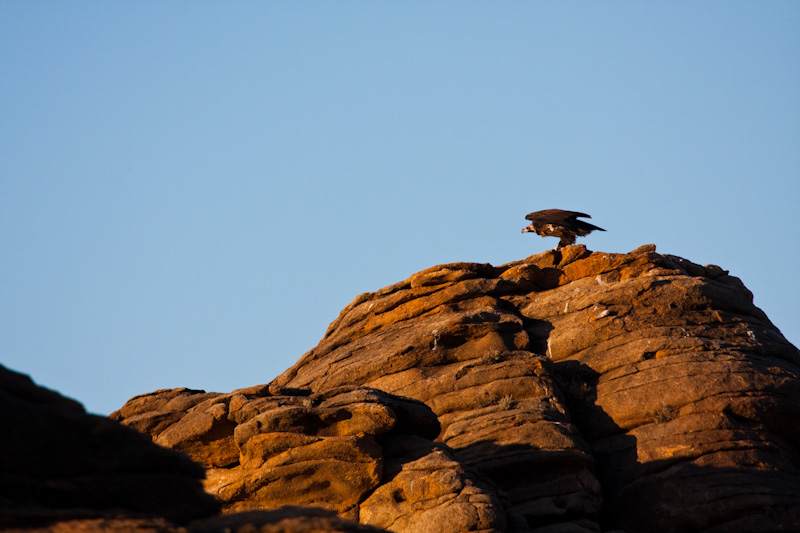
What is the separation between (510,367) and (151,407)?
30.4 ft

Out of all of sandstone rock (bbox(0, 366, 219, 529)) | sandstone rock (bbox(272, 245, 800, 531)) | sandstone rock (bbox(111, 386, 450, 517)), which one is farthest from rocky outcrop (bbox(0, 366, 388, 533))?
sandstone rock (bbox(272, 245, 800, 531))

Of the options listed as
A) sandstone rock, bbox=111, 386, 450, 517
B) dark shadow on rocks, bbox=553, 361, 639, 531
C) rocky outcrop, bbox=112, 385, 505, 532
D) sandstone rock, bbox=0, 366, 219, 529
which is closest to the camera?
sandstone rock, bbox=0, 366, 219, 529

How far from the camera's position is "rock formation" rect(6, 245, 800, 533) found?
607 inches

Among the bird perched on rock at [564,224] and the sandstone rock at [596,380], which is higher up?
the bird perched on rock at [564,224]

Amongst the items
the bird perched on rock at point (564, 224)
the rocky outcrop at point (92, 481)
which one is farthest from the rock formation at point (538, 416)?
the rocky outcrop at point (92, 481)

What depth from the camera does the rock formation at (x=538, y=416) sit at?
1541 centimetres

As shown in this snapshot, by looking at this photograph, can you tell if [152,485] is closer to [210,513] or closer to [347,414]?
[210,513]

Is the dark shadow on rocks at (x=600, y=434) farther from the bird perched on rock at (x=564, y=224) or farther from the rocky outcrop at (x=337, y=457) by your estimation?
the bird perched on rock at (x=564, y=224)

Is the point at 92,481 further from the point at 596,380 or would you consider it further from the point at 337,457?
the point at 596,380

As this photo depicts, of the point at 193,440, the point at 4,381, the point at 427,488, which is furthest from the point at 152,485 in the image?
the point at 193,440

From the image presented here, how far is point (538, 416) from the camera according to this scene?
17.7 metres

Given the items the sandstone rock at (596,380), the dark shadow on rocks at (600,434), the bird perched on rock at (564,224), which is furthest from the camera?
the bird perched on rock at (564,224)

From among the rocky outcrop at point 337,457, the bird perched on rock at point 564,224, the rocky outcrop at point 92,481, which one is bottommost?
the rocky outcrop at point 92,481

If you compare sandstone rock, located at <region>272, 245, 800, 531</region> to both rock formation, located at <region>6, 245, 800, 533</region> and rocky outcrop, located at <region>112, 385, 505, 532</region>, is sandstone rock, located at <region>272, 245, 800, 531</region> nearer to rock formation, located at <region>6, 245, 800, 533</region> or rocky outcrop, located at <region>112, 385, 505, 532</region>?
rock formation, located at <region>6, 245, 800, 533</region>
